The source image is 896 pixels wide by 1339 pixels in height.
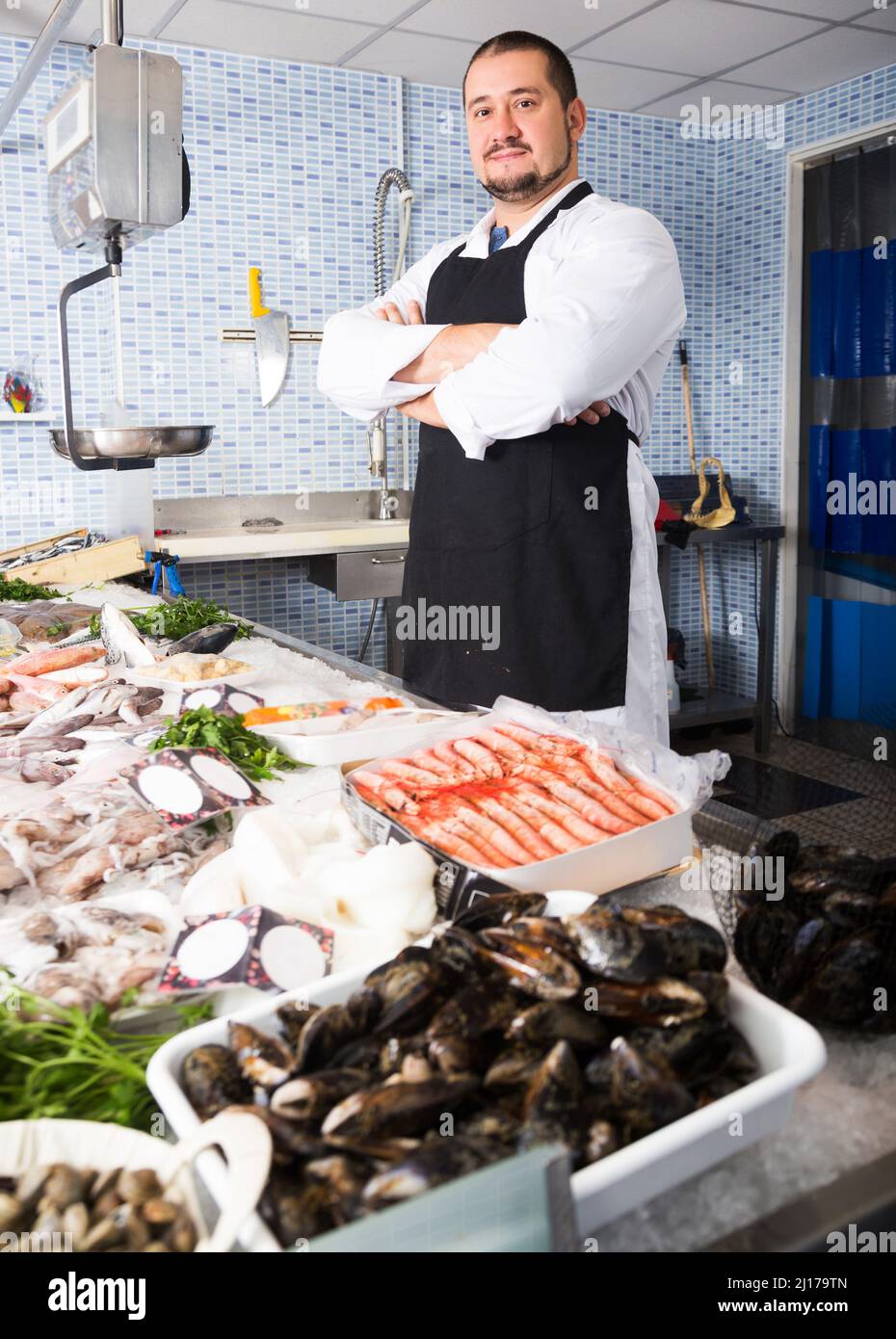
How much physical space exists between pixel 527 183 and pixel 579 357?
57cm

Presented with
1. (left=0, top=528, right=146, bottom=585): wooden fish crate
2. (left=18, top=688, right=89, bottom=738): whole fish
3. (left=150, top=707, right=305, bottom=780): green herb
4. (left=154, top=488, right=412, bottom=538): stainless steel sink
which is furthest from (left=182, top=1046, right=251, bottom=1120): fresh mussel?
(left=154, top=488, right=412, bottom=538): stainless steel sink

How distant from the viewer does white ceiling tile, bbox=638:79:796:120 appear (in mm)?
5621

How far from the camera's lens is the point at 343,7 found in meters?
4.51

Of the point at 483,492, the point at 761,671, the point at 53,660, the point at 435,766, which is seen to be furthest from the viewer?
the point at 761,671

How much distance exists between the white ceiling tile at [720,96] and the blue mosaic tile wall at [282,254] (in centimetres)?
13

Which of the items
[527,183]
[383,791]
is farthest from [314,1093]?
[527,183]

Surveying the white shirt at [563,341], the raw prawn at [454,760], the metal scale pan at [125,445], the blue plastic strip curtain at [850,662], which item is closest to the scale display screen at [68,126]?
the metal scale pan at [125,445]

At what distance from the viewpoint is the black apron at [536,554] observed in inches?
94.7

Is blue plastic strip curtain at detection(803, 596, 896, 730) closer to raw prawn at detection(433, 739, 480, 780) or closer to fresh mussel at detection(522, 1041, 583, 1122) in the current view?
raw prawn at detection(433, 739, 480, 780)

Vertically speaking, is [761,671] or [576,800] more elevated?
[576,800]

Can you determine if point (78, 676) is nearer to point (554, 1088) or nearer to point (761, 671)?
point (554, 1088)

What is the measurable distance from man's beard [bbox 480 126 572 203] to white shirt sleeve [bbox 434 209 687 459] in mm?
259

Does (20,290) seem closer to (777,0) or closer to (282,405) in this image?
(282,405)

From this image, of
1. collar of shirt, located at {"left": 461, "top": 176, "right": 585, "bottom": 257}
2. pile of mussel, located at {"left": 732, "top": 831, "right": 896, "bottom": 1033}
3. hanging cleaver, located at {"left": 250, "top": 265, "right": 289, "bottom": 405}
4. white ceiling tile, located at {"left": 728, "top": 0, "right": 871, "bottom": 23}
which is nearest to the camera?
pile of mussel, located at {"left": 732, "top": 831, "right": 896, "bottom": 1033}
